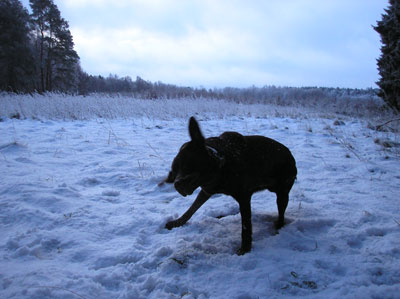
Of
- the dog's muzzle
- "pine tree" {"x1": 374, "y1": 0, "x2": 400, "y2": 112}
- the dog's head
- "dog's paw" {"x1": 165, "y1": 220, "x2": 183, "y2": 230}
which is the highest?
"pine tree" {"x1": 374, "y1": 0, "x2": 400, "y2": 112}

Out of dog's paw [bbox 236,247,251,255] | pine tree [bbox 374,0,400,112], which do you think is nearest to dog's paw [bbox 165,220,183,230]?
dog's paw [bbox 236,247,251,255]

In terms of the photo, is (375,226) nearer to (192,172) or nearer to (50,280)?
(192,172)

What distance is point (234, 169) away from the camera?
1.88m

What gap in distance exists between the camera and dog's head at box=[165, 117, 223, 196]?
161 centimetres

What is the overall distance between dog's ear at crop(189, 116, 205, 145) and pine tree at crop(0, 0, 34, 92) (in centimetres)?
2926

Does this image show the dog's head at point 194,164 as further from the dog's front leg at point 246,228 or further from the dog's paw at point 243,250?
the dog's paw at point 243,250

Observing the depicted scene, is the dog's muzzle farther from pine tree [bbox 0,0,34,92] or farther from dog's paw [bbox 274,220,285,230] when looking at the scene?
pine tree [bbox 0,0,34,92]

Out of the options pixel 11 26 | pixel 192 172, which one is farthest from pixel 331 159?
pixel 11 26

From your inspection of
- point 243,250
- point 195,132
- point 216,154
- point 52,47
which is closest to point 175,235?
point 243,250

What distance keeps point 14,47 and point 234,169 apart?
30.7 meters

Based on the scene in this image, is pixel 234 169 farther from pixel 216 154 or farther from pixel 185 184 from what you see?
pixel 185 184

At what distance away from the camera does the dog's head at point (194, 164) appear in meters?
1.61

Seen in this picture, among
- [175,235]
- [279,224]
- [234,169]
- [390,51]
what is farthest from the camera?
[390,51]

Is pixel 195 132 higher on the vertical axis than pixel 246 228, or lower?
higher
